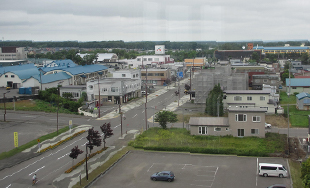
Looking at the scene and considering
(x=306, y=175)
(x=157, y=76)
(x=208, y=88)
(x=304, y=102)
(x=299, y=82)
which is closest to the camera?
(x=306, y=175)

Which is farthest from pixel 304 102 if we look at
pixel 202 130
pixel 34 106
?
pixel 34 106

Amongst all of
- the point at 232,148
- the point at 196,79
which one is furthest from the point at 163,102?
the point at 232,148

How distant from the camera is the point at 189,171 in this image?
26.6 ft

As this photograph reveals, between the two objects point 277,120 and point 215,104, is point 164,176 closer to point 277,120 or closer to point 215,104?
point 215,104

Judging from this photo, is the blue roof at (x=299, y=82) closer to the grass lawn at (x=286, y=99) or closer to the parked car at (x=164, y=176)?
the grass lawn at (x=286, y=99)

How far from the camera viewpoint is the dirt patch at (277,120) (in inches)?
496

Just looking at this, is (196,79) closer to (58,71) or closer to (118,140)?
(118,140)

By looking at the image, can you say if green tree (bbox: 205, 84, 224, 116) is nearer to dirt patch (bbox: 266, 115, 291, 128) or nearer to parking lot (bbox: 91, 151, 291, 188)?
dirt patch (bbox: 266, 115, 291, 128)

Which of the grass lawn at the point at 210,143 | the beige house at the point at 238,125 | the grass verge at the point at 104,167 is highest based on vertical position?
the beige house at the point at 238,125

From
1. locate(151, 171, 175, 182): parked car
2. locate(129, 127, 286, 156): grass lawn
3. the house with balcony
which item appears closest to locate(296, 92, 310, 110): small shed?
locate(129, 127, 286, 156): grass lawn

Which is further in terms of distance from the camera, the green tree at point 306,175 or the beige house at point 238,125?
the beige house at point 238,125

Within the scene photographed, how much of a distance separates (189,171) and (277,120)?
269 inches

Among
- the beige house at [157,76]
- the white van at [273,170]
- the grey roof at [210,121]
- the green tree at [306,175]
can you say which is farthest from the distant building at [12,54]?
the green tree at [306,175]

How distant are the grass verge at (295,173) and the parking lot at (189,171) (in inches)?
5.5
